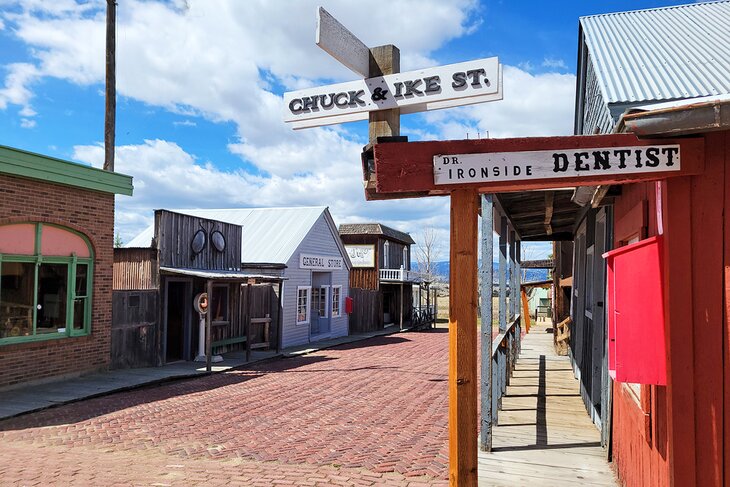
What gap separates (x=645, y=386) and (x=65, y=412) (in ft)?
29.6

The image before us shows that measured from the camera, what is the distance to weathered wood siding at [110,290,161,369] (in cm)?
1468

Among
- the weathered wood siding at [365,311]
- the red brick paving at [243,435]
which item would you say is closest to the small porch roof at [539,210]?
the red brick paving at [243,435]

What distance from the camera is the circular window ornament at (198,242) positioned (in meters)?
17.8

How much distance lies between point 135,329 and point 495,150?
13377 mm

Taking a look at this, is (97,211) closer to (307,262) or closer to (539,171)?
(307,262)

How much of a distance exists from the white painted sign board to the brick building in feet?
30.4

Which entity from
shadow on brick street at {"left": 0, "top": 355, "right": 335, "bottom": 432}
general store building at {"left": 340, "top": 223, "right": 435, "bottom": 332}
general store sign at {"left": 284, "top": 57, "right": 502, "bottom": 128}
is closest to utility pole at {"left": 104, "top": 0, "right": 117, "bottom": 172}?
shadow on brick street at {"left": 0, "top": 355, "right": 335, "bottom": 432}

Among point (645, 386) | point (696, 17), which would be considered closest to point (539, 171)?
point (645, 386)

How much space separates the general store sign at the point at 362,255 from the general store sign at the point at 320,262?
258 inches

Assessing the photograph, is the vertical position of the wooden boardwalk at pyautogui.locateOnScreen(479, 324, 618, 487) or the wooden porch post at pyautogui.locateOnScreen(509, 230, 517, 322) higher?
the wooden porch post at pyautogui.locateOnScreen(509, 230, 517, 322)

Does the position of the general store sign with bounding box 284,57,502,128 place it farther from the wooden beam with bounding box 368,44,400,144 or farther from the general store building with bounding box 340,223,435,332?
the general store building with bounding box 340,223,435,332

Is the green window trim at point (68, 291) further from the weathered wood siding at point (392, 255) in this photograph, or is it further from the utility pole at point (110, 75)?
the weathered wood siding at point (392, 255)

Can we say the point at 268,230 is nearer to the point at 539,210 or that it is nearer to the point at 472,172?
the point at 539,210

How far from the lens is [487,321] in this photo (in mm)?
6957
